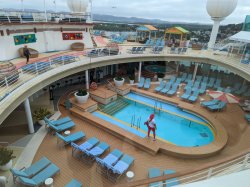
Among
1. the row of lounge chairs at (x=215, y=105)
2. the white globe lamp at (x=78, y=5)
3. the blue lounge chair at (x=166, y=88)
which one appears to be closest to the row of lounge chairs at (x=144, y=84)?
the blue lounge chair at (x=166, y=88)

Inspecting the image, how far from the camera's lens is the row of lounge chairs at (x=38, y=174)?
6470mm

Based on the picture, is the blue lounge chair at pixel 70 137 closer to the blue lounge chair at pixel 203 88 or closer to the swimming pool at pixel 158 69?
the blue lounge chair at pixel 203 88

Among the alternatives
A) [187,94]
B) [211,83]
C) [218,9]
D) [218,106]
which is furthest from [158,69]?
[218,106]

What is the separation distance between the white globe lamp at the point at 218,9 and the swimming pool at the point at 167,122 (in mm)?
11326

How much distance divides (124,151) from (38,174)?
3.89m

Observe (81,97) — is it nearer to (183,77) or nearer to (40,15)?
(40,15)

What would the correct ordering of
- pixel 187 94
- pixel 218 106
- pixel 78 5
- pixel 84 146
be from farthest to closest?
1. pixel 78 5
2. pixel 187 94
3. pixel 218 106
4. pixel 84 146

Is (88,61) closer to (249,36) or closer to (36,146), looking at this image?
(36,146)

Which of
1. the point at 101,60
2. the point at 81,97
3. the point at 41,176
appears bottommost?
the point at 41,176

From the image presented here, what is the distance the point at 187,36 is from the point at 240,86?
9435mm

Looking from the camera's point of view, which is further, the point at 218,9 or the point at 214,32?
the point at 214,32

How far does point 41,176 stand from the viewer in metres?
6.90

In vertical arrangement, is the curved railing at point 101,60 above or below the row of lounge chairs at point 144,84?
above

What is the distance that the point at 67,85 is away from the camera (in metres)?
16.2
